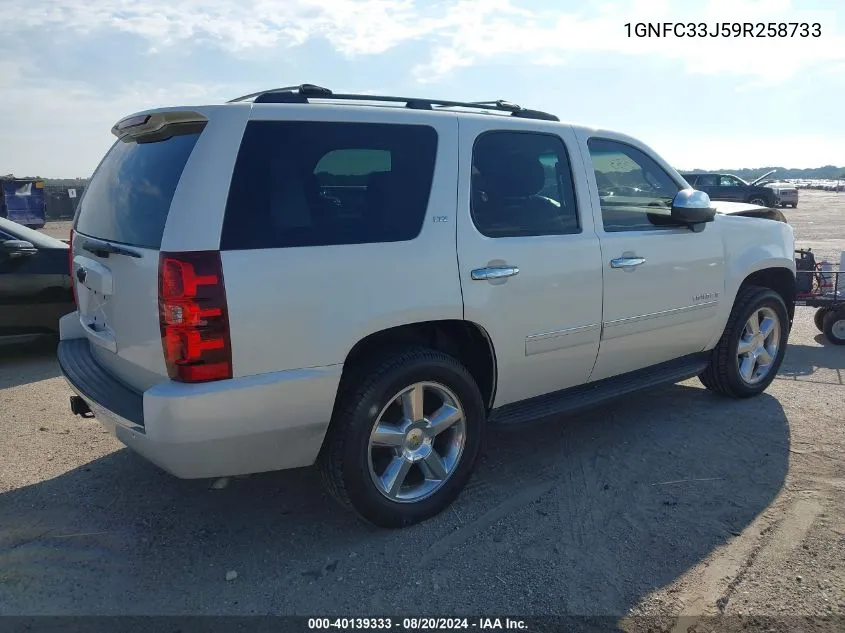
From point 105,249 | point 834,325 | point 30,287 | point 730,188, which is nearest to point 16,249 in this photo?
point 30,287

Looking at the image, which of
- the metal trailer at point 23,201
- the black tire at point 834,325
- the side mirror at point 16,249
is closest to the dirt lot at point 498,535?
the side mirror at point 16,249

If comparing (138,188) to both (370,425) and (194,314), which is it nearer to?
(194,314)

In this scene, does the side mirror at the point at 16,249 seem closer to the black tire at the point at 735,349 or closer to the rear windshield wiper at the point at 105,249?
the rear windshield wiper at the point at 105,249

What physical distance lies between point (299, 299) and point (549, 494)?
1.79 m

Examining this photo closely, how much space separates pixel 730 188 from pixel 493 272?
27994 mm

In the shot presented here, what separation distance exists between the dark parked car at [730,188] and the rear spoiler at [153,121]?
27.7 metres

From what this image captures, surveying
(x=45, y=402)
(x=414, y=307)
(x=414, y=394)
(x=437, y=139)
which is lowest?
(x=45, y=402)

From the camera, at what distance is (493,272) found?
3256mm

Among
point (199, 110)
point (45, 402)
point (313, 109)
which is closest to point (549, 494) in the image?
Result: point (313, 109)

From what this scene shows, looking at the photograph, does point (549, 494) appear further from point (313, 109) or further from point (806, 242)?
point (806, 242)

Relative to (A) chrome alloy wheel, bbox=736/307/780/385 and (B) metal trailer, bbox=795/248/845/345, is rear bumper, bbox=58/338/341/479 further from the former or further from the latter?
(B) metal trailer, bbox=795/248/845/345

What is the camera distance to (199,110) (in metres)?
2.73

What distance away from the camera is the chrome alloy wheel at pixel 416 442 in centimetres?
312

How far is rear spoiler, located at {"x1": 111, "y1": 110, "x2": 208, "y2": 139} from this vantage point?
9.00ft
